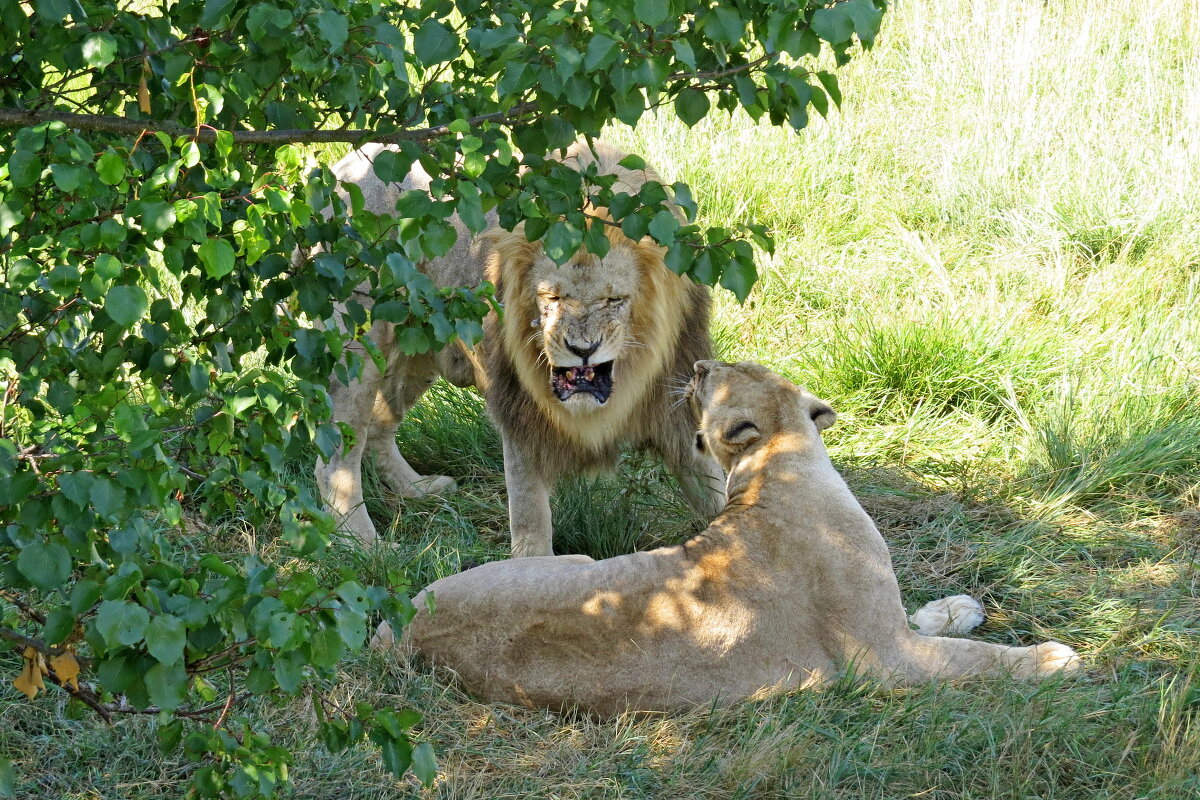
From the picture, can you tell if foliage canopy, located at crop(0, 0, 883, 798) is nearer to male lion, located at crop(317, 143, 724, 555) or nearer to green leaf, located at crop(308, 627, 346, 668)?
green leaf, located at crop(308, 627, 346, 668)

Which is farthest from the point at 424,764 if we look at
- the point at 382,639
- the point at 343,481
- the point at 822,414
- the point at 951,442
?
the point at 951,442

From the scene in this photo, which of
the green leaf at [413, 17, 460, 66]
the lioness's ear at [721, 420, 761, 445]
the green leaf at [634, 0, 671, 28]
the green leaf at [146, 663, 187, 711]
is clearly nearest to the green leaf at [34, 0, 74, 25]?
the green leaf at [413, 17, 460, 66]

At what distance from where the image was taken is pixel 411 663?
12.9 ft

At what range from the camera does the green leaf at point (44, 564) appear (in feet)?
6.13

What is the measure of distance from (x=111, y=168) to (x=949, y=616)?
3.27 metres

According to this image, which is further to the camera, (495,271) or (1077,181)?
(1077,181)

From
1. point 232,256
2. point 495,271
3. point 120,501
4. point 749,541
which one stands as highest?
point 232,256

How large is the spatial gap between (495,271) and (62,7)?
2.98 meters

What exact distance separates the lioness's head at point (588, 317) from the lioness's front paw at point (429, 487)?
1175mm

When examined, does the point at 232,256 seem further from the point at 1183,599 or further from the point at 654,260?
the point at 1183,599

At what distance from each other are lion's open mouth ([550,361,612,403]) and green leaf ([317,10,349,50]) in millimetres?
2799

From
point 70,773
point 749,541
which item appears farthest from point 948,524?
point 70,773

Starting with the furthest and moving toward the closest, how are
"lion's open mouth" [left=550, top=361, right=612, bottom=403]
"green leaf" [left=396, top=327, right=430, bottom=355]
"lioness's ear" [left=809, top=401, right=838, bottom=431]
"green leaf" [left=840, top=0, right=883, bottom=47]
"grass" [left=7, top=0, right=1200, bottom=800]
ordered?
"lion's open mouth" [left=550, top=361, right=612, bottom=403], "lioness's ear" [left=809, top=401, right=838, bottom=431], "grass" [left=7, top=0, right=1200, bottom=800], "green leaf" [left=396, top=327, right=430, bottom=355], "green leaf" [left=840, top=0, right=883, bottom=47]

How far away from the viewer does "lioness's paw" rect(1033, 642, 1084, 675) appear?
389cm
